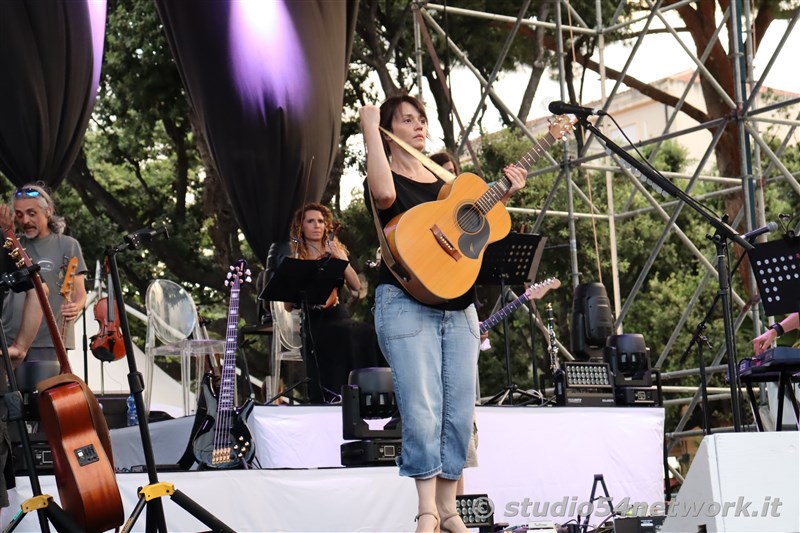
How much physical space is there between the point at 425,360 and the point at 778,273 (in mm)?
2062

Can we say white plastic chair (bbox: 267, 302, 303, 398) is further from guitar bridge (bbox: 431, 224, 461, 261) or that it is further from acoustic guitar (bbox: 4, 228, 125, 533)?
guitar bridge (bbox: 431, 224, 461, 261)

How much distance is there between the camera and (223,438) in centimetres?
522

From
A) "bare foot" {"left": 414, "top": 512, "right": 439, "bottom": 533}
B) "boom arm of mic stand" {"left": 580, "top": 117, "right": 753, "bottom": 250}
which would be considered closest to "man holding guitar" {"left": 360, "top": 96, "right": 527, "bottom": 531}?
"bare foot" {"left": 414, "top": 512, "right": 439, "bottom": 533}

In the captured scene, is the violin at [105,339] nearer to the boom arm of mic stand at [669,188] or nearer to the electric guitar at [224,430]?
the electric guitar at [224,430]

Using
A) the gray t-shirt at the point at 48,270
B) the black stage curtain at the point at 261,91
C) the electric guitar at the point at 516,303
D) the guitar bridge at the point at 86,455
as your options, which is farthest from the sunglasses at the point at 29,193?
the black stage curtain at the point at 261,91

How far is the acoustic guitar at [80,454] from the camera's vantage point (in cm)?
368

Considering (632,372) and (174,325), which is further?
(174,325)

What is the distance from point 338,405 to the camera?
17.3 ft

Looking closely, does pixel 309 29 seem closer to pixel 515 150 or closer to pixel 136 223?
pixel 515 150

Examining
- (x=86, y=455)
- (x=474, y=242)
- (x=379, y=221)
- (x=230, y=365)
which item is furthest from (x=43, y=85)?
(x=474, y=242)

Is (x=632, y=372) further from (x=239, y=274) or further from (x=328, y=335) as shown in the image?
(x=239, y=274)

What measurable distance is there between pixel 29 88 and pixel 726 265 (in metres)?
5.76

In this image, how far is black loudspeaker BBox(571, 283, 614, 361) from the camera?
651 centimetres

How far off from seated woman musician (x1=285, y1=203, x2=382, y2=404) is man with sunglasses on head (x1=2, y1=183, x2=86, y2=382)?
1.29 m
